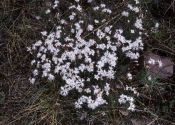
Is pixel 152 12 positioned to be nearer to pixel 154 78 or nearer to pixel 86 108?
pixel 154 78

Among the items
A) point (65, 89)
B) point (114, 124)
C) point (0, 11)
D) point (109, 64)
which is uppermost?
point (0, 11)

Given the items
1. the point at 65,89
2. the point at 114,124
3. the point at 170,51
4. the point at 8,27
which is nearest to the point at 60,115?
the point at 65,89

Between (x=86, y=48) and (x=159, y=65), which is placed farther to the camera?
(x=159, y=65)

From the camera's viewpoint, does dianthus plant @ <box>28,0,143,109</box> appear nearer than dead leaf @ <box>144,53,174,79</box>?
Yes

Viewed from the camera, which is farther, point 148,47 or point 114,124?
point 148,47

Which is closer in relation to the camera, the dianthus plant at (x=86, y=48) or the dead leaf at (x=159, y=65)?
the dianthus plant at (x=86, y=48)

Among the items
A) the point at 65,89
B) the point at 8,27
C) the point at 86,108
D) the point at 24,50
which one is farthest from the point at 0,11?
the point at 86,108

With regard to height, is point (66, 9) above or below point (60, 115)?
above
